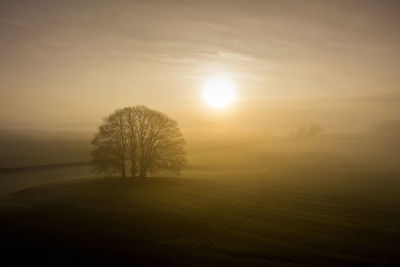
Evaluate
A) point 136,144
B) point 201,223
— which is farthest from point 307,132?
point 201,223

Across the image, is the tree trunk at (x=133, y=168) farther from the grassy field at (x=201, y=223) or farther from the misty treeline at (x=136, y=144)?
the grassy field at (x=201, y=223)

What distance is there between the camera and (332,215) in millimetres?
29078

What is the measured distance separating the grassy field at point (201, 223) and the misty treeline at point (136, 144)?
2428 mm

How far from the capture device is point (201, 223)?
2742cm

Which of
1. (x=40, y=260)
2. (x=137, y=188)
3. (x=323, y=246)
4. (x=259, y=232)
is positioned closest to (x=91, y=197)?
(x=137, y=188)

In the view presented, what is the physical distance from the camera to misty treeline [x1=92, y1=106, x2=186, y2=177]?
40625 millimetres

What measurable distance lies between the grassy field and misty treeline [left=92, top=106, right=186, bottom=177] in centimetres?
243

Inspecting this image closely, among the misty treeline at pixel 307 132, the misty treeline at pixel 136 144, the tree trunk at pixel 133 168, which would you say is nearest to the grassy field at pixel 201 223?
the tree trunk at pixel 133 168

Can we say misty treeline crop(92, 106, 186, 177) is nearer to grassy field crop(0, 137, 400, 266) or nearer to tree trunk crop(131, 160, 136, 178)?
tree trunk crop(131, 160, 136, 178)

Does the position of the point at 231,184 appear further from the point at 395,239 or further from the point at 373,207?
the point at 395,239

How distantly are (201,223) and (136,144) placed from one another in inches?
741

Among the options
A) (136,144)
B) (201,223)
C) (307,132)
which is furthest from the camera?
(307,132)

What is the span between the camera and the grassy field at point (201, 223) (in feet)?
68.8

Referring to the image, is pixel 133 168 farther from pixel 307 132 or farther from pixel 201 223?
pixel 307 132
